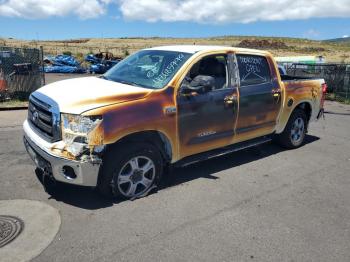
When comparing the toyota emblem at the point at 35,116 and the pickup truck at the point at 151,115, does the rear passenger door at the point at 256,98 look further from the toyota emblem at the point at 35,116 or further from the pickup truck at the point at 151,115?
the toyota emblem at the point at 35,116

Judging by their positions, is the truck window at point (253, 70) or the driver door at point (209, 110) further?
the truck window at point (253, 70)

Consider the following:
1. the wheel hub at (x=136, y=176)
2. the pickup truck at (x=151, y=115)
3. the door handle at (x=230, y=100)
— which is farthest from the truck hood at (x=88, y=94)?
the door handle at (x=230, y=100)

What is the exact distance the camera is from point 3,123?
896 cm

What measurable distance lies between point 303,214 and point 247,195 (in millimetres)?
766

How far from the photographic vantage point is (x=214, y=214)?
442 cm

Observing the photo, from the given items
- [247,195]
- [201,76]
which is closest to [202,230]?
[247,195]

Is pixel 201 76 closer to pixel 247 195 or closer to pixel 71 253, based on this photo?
pixel 247 195

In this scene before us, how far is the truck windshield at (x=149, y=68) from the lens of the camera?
4.96 meters

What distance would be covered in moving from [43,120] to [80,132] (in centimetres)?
69

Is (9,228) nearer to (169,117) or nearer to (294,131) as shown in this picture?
(169,117)

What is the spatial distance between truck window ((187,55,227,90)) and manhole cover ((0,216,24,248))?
2812 millimetres

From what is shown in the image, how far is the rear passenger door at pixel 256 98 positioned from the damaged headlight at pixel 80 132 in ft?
7.96

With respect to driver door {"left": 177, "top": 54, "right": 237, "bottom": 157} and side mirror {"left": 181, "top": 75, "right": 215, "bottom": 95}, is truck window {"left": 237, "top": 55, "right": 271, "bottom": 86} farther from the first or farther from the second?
side mirror {"left": 181, "top": 75, "right": 215, "bottom": 95}

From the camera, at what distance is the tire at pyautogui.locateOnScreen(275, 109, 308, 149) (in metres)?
7.03
